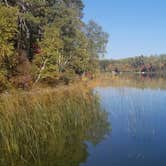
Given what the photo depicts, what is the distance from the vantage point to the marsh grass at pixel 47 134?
5.61 m

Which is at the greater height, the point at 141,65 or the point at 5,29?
the point at 5,29

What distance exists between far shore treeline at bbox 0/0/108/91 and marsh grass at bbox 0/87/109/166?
4814 mm

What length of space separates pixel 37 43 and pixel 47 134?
14248 millimetres

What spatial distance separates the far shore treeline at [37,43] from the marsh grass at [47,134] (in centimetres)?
481

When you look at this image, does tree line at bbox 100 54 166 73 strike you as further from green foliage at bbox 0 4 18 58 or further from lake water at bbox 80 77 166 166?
lake water at bbox 80 77 166 166

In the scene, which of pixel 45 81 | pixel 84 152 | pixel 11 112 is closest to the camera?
pixel 84 152

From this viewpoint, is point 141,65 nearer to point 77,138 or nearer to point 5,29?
point 5,29

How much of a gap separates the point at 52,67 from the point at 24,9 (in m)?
4.52

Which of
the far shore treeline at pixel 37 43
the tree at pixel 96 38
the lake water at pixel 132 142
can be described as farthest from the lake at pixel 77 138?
the tree at pixel 96 38

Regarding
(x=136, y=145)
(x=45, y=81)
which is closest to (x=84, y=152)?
(x=136, y=145)

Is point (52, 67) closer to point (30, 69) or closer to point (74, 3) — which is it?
point (30, 69)

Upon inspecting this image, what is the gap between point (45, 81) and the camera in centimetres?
2111

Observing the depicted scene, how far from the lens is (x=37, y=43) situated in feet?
66.8

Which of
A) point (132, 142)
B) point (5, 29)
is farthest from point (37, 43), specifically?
point (132, 142)
